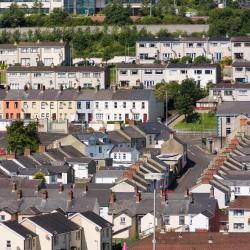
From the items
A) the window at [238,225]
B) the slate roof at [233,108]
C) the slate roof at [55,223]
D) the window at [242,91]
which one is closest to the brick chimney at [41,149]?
the slate roof at [233,108]

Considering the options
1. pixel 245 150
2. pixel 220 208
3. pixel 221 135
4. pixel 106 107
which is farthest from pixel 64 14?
pixel 220 208

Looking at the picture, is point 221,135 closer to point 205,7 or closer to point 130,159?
point 130,159

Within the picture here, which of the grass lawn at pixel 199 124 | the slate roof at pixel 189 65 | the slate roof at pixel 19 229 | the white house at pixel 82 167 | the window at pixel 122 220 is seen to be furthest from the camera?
the slate roof at pixel 189 65

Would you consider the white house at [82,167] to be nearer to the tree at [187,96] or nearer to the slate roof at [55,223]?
the tree at [187,96]

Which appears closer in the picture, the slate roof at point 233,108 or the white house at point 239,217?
the white house at point 239,217

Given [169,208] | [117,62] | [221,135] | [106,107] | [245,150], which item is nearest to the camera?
[169,208]
